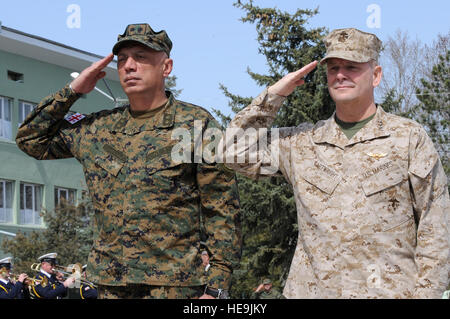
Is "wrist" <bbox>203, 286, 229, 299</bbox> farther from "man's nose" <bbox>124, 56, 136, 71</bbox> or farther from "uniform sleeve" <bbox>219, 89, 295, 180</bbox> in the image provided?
"man's nose" <bbox>124, 56, 136, 71</bbox>

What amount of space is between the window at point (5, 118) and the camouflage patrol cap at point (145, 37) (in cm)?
3123

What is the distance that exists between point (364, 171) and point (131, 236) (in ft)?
4.83

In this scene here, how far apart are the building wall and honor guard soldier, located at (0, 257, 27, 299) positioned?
1591 cm

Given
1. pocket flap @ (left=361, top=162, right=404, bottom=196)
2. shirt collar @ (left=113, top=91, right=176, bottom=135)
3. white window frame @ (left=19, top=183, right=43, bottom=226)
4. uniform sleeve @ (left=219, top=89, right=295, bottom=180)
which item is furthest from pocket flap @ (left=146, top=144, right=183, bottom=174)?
white window frame @ (left=19, top=183, right=43, bottom=226)

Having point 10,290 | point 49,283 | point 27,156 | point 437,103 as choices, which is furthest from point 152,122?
point 27,156

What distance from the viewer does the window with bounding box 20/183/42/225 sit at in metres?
36.1

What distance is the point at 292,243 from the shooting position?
23.0m

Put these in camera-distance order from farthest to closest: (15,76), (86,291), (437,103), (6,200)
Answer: (15,76) < (6,200) < (437,103) < (86,291)

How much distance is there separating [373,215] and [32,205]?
110ft

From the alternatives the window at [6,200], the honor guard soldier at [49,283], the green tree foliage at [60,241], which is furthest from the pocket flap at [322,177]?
the window at [6,200]

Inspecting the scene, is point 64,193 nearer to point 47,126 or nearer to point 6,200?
point 6,200

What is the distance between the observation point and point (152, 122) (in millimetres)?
5375

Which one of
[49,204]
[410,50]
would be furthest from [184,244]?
[49,204]
